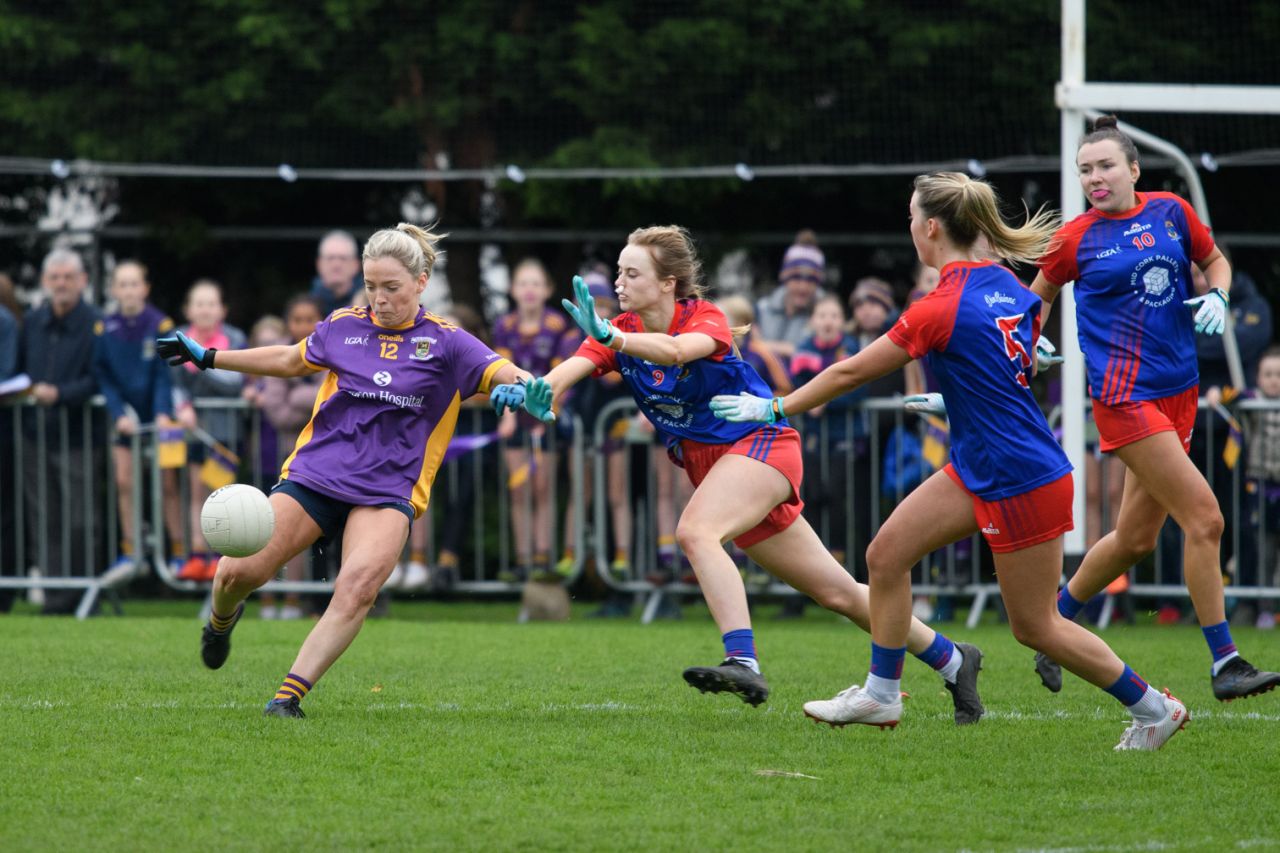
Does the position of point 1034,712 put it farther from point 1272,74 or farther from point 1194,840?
point 1272,74

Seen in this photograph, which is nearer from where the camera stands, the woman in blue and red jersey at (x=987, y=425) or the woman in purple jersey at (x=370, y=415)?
the woman in blue and red jersey at (x=987, y=425)

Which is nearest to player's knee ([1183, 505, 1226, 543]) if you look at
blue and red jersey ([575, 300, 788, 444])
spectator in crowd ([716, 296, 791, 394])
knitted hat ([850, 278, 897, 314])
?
blue and red jersey ([575, 300, 788, 444])

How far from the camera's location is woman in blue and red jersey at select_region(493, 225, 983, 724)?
648cm

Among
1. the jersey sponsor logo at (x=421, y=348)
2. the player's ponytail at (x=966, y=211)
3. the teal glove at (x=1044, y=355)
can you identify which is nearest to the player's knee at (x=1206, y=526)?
the teal glove at (x=1044, y=355)

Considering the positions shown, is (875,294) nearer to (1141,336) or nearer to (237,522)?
(1141,336)

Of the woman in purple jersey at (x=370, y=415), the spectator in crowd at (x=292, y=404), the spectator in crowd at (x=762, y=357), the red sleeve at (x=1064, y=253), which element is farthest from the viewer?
the spectator in crowd at (x=292, y=404)

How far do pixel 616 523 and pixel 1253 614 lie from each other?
410cm

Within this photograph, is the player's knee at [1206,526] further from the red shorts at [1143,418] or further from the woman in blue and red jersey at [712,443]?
the woman in blue and red jersey at [712,443]

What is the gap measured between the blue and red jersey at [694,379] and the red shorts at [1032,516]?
130cm

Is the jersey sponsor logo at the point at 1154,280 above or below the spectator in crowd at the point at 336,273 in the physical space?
below

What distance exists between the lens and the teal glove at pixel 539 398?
638 centimetres

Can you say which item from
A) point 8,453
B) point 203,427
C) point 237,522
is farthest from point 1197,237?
point 8,453

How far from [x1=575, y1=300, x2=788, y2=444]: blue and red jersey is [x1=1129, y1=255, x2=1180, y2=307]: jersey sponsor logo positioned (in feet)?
5.17

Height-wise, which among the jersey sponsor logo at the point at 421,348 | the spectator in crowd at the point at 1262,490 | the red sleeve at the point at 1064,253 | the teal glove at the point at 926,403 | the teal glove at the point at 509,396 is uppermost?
the red sleeve at the point at 1064,253
